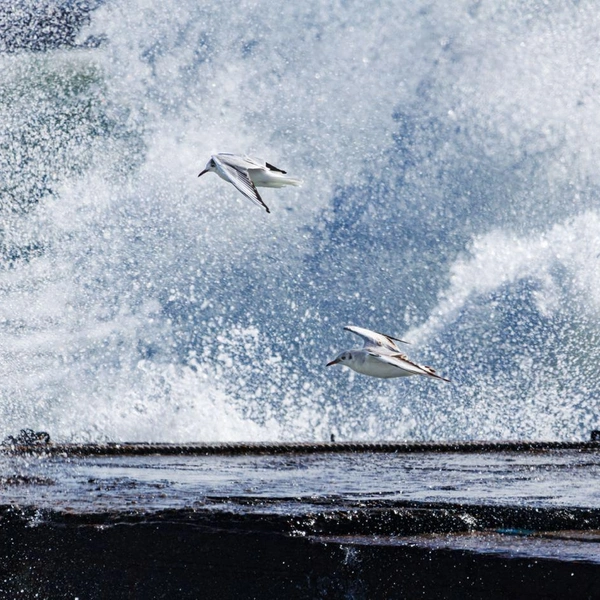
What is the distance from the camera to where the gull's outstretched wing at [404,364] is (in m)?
7.15

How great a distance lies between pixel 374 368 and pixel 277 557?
4.11 metres

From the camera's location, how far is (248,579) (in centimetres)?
441

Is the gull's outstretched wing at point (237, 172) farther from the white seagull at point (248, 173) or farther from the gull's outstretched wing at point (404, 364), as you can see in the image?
the gull's outstretched wing at point (404, 364)

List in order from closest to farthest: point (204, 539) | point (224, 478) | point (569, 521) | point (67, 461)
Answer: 1. point (204, 539)
2. point (569, 521)
3. point (224, 478)
4. point (67, 461)

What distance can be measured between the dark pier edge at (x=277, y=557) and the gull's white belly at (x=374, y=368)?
3.07 metres

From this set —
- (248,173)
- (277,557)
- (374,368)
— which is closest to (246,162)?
(248,173)

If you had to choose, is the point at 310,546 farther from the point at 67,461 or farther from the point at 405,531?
the point at 67,461

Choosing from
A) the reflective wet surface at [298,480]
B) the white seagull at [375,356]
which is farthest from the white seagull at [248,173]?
the reflective wet surface at [298,480]

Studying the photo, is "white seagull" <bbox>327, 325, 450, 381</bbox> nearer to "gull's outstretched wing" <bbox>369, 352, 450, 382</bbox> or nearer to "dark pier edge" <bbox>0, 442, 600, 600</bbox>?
"gull's outstretched wing" <bbox>369, 352, 450, 382</bbox>

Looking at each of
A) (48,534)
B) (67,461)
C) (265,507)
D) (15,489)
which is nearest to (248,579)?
(265,507)

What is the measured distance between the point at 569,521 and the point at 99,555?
7.74 ft

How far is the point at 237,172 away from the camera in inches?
307

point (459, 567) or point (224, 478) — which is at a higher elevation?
point (224, 478)

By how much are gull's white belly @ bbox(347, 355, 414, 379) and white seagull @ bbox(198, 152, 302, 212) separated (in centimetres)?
179
